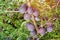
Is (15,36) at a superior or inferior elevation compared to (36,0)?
inferior

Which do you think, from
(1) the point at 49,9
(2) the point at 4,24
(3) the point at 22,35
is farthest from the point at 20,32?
(1) the point at 49,9

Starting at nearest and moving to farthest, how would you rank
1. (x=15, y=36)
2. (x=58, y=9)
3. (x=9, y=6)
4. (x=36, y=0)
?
(x=36, y=0), (x=58, y=9), (x=15, y=36), (x=9, y=6)

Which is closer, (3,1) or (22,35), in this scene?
(22,35)

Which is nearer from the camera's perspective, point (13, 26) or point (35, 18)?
point (35, 18)

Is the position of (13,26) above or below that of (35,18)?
below

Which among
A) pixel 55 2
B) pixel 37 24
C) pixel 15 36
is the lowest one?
pixel 15 36

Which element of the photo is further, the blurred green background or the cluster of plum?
the blurred green background

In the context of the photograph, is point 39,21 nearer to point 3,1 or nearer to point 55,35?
point 55,35

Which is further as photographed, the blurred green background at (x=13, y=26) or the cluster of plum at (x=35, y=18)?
the blurred green background at (x=13, y=26)
